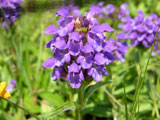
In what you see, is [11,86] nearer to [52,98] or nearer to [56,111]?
[52,98]

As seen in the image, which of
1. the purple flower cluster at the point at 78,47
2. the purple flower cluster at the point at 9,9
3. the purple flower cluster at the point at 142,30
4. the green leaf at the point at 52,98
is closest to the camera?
the purple flower cluster at the point at 78,47

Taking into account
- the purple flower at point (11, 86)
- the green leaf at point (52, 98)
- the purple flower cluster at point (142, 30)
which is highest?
the purple flower cluster at point (142, 30)

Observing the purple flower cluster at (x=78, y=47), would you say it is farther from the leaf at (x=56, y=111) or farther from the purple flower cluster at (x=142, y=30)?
the purple flower cluster at (x=142, y=30)

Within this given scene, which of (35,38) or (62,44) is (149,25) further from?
(35,38)

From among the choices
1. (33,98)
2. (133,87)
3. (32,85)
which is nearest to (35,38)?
(32,85)

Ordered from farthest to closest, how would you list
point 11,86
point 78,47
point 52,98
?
point 11,86 < point 52,98 < point 78,47

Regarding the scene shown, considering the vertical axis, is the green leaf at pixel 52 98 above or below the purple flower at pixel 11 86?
below

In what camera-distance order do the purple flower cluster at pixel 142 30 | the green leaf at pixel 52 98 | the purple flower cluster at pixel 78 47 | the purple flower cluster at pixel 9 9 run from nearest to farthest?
1. the purple flower cluster at pixel 78 47
2. the green leaf at pixel 52 98
3. the purple flower cluster at pixel 142 30
4. the purple flower cluster at pixel 9 9

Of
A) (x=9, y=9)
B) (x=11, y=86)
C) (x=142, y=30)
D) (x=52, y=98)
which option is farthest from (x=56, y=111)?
(x=9, y=9)

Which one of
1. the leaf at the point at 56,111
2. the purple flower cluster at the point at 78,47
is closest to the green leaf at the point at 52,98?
the leaf at the point at 56,111
